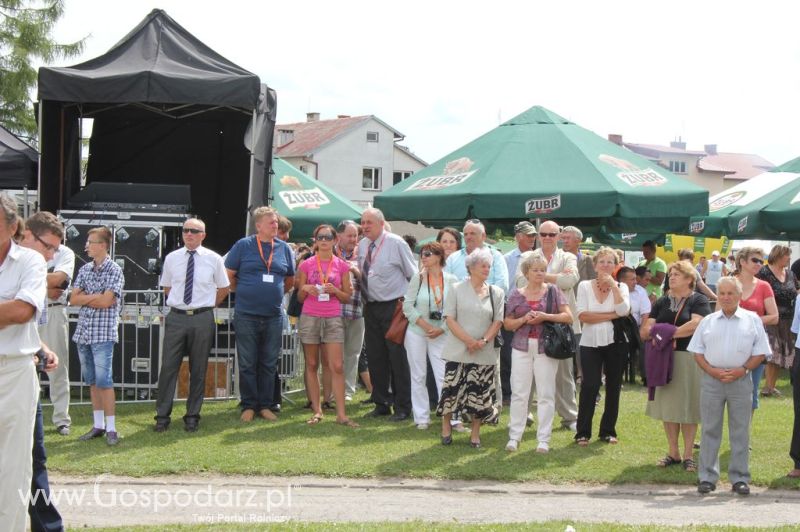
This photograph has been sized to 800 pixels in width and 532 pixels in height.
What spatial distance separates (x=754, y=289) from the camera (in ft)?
33.4

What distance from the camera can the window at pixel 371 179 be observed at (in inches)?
2402

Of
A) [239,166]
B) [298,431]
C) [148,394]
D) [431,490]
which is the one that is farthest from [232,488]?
[239,166]

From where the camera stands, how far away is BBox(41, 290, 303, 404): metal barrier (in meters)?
10.9

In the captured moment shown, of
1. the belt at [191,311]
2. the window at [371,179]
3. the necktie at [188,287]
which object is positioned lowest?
the belt at [191,311]

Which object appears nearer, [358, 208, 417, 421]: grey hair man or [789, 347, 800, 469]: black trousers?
[789, 347, 800, 469]: black trousers

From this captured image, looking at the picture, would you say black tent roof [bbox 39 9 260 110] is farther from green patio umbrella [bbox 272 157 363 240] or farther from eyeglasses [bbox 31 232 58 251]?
green patio umbrella [bbox 272 157 363 240]

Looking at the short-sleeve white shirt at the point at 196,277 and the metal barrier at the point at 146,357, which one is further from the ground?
the short-sleeve white shirt at the point at 196,277

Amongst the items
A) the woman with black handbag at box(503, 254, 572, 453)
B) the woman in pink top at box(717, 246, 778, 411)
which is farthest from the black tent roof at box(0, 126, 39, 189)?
the woman in pink top at box(717, 246, 778, 411)

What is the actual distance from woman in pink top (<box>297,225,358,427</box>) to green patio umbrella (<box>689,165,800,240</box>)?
5.60 m

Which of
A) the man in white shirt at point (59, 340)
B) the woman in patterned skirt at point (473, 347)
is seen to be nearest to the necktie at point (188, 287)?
the man in white shirt at point (59, 340)

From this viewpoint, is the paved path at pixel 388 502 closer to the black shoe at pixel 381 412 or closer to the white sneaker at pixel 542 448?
the white sneaker at pixel 542 448

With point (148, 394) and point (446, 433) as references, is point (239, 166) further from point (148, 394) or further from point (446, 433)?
point (446, 433)

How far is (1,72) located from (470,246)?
21.4m

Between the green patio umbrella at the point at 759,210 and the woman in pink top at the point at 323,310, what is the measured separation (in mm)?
5602
